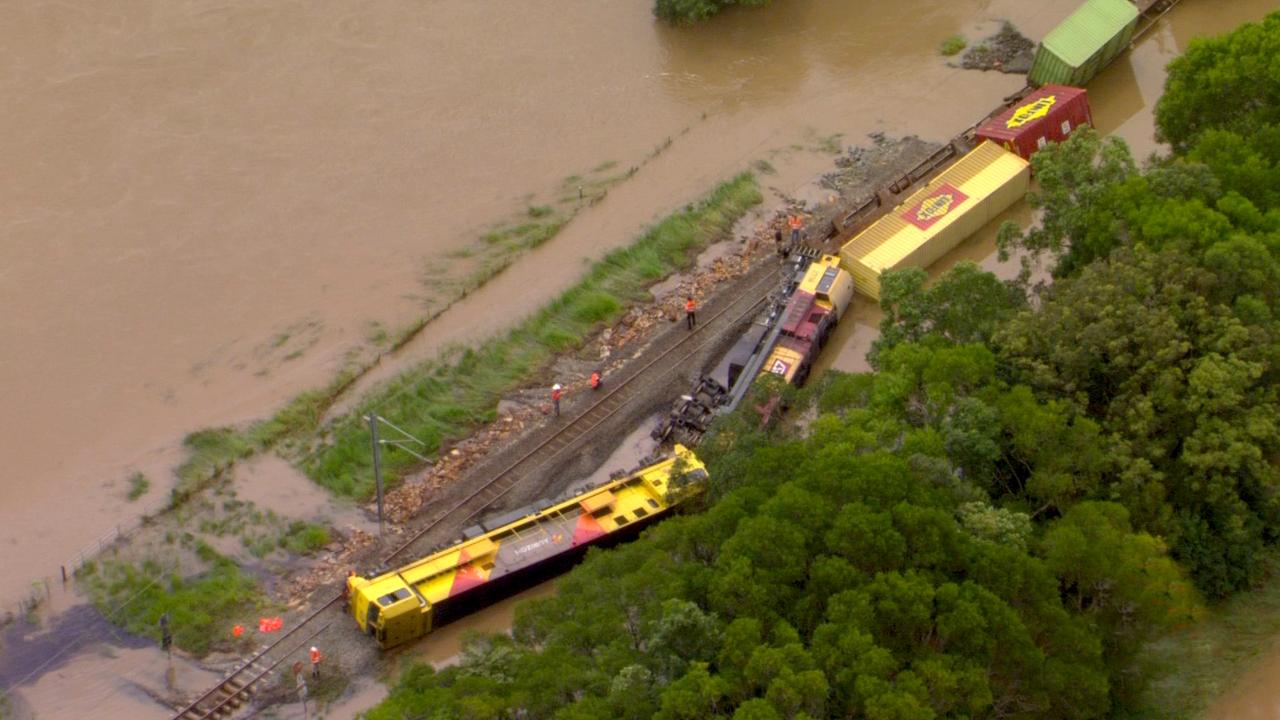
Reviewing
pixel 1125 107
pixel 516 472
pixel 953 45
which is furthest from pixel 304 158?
pixel 1125 107

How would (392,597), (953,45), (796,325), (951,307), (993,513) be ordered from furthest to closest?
1. (953,45)
2. (796,325)
3. (951,307)
4. (392,597)
5. (993,513)

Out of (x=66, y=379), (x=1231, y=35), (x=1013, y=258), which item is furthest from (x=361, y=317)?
(x=1231, y=35)

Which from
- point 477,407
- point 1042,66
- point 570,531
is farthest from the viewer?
point 1042,66

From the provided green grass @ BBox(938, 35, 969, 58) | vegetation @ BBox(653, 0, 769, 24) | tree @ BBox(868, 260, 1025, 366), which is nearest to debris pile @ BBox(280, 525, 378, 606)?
tree @ BBox(868, 260, 1025, 366)

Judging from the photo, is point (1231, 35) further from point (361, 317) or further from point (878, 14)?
point (361, 317)

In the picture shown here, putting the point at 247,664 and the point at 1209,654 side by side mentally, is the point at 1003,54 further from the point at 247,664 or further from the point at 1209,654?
the point at 247,664

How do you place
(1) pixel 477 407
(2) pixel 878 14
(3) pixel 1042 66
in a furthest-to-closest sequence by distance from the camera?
(2) pixel 878 14 < (3) pixel 1042 66 < (1) pixel 477 407
